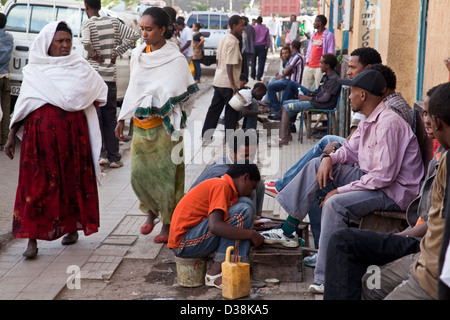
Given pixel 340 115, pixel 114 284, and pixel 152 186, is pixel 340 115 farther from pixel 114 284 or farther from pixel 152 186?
pixel 114 284

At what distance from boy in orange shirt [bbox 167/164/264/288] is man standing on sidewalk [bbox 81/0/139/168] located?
4137mm

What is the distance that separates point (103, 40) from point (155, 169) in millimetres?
3365

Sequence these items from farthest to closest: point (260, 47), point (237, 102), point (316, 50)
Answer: point (260, 47), point (316, 50), point (237, 102)

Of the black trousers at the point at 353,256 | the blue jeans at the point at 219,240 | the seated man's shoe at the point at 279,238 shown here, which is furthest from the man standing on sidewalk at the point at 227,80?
the black trousers at the point at 353,256

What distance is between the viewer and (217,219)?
4.38m

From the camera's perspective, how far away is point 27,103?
5.18 m

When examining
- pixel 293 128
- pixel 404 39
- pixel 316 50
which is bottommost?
pixel 293 128

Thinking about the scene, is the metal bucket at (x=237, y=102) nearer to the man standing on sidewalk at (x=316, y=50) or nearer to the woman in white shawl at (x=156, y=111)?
the man standing on sidewalk at (x=316, y=50)

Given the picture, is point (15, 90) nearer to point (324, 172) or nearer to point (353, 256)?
point (324, 172)

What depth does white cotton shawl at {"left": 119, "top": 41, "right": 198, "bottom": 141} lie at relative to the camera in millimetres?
5520

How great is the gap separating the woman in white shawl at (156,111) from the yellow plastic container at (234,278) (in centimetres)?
145

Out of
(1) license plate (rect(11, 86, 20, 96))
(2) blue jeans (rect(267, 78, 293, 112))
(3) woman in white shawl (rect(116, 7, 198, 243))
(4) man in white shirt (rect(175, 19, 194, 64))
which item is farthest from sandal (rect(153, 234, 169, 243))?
(4) man in white shirt (rect(175, 19, 194, 64))

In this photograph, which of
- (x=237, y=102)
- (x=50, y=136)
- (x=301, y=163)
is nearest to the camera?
(x=50, y=136)

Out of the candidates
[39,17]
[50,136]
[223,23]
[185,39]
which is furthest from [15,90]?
[223,23]
